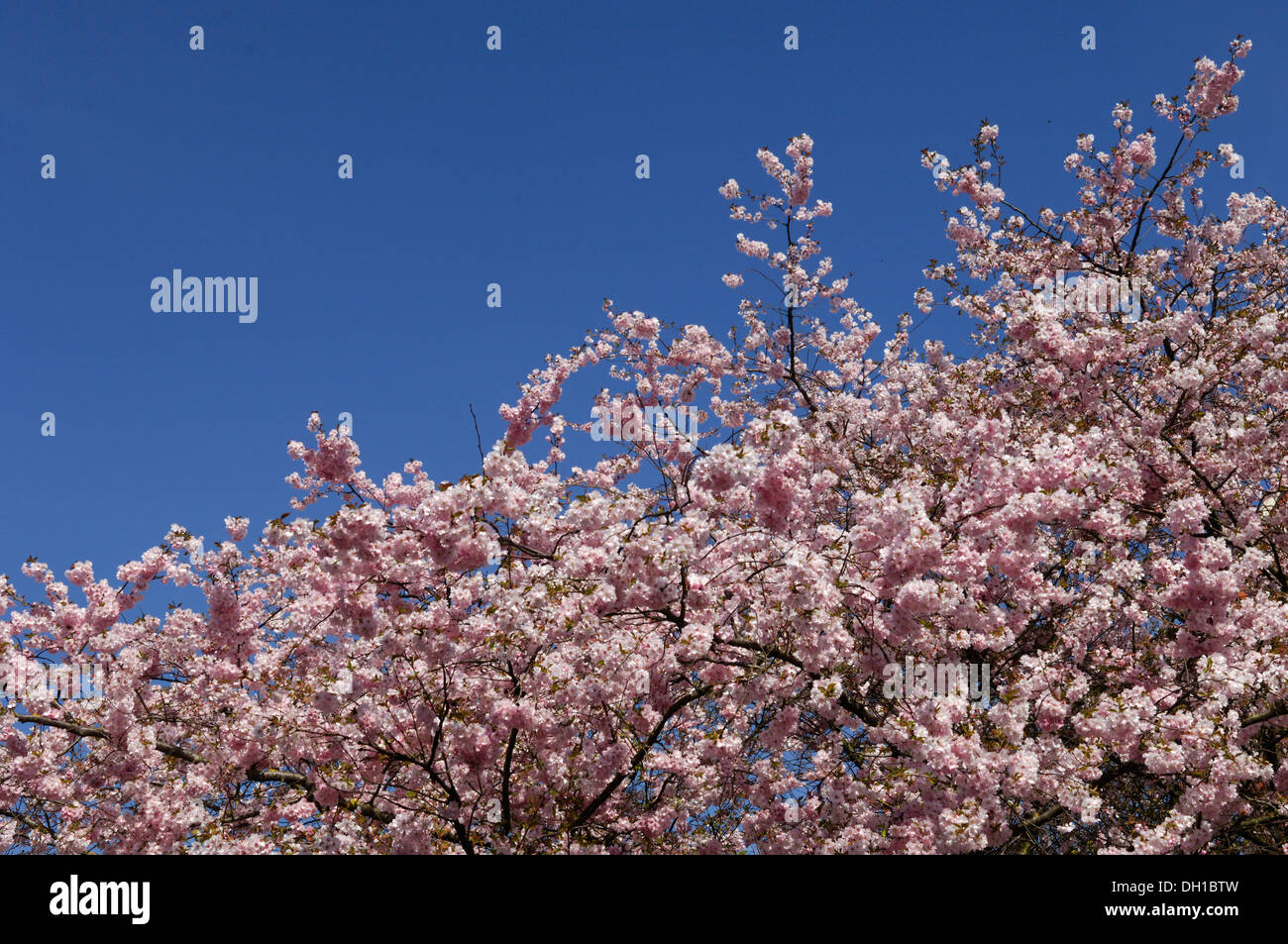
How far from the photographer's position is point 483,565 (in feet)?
24.4

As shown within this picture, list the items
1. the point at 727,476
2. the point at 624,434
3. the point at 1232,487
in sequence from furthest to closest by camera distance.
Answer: the point at 624,434 → the point at 1232,487 → the point at 727,476

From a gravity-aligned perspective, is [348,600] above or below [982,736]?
above

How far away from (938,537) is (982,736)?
5.41ft

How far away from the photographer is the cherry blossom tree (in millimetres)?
6984

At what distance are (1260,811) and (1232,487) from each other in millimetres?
2999

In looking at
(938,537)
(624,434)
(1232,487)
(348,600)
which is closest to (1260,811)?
(1232,487)

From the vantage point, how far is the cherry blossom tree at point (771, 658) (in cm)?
698

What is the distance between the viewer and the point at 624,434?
1353 cm

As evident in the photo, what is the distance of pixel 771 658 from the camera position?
7.47 m
